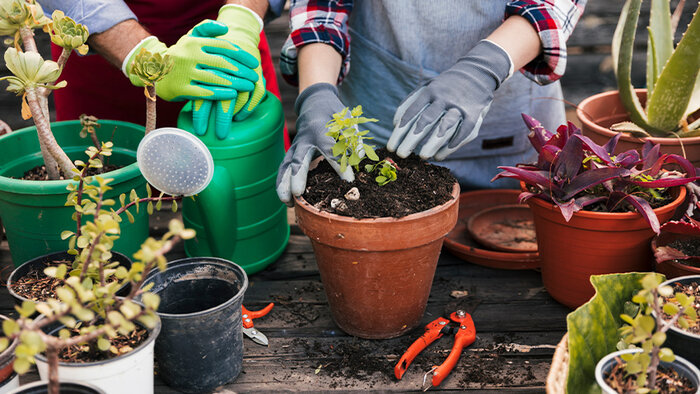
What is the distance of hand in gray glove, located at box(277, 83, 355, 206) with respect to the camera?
1189 millimetres

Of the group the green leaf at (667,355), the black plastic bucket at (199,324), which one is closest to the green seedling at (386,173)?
the black plastic bucket at (199,324)

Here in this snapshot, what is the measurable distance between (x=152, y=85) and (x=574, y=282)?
91 cm

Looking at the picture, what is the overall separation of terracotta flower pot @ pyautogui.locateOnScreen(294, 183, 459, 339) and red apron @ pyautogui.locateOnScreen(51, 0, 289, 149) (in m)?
0.79

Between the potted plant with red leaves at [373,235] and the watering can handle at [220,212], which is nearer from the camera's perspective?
the potted plant with red leaves at [373,235]

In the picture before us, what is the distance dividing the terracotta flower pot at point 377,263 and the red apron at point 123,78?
31.0 inches

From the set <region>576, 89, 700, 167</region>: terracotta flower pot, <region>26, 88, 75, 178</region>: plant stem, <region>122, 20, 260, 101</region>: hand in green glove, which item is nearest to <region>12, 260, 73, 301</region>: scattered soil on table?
<region>26, 88, 75, 178</region>: plant stem

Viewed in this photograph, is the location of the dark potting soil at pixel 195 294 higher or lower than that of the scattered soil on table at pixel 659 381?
lower

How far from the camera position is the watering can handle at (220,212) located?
127 centimetres

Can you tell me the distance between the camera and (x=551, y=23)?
1.39m

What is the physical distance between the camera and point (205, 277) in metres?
1.13

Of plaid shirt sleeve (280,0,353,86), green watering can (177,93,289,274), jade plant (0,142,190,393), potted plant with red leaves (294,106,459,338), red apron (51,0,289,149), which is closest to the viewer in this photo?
jade plant (0,142,190,393)

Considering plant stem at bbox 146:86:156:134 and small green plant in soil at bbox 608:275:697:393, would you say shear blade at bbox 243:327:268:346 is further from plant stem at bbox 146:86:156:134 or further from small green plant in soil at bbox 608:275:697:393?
small green plant in soil at bbox 608:275:697:393

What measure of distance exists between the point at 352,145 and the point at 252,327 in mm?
406

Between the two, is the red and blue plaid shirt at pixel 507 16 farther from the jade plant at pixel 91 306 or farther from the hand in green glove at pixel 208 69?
the jade plant at pixel 91 306
